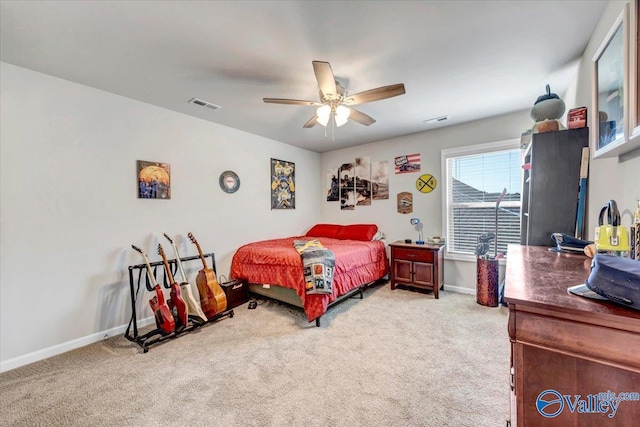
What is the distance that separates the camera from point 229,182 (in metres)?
3.69

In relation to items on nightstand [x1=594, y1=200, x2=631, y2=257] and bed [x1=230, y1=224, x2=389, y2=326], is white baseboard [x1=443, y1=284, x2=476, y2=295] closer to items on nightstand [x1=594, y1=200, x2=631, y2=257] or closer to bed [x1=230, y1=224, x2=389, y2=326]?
bed [x1=230, y1=224, x2=389, y2=326]

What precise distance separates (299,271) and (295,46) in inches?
82.6

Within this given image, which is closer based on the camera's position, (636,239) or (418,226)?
(636,239)

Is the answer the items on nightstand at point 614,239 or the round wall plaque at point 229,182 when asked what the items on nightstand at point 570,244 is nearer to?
the items on nightstand at point 614,239

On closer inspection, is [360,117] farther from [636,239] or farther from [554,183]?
[636,239]

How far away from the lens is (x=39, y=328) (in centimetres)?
218

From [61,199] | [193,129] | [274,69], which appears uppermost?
[274,69]

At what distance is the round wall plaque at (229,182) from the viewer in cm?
360

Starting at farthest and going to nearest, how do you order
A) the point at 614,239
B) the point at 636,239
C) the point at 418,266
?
the point at 418,266
the point at 614,239
the point at 636,239

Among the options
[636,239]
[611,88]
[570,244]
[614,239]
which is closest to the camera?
[636,239]

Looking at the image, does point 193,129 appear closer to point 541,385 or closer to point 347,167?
point 347,167

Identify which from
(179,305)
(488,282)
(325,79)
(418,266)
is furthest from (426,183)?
(179,305)

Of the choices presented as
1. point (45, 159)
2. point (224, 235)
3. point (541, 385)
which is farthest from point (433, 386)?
point (45, 159)

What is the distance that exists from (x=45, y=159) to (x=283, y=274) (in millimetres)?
2442
